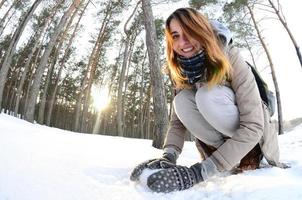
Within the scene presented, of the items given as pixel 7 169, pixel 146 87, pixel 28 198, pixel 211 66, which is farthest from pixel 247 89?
pixel 146 87

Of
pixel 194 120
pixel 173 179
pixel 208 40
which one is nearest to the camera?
pixel 173 179

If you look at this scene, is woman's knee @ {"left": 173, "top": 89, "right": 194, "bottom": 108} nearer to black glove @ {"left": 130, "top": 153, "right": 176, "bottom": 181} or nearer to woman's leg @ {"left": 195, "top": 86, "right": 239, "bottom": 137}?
woman's leg @ {"left": 195, "top": 86, "right": 239, "bottom": 137}

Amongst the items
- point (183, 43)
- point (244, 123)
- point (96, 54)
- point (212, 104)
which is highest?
point (96, 54)

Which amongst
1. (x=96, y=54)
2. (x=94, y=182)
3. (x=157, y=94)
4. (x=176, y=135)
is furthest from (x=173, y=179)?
(x=96, y=54)

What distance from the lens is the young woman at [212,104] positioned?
194 centimetres

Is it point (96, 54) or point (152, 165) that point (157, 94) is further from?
point (96, 54)

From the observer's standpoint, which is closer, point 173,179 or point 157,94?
point 173,179

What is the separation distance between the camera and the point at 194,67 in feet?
6.84

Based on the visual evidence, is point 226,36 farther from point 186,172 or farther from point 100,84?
point 100,84

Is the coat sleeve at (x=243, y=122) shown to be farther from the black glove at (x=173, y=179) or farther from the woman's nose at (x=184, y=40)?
the woman's nose at (x=184, y=40)

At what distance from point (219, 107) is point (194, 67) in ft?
0.97

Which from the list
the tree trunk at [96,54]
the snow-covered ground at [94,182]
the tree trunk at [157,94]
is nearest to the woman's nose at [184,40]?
the snow-covered ground at [94,182]

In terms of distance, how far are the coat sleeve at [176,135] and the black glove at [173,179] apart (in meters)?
0.51

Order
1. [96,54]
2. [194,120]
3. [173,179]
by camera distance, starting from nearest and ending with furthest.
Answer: [173,179]
[194,120]
[96,54]
